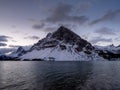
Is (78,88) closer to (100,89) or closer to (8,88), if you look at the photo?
(100,89)

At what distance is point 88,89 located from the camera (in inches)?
1833

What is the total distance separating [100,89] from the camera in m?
46.9

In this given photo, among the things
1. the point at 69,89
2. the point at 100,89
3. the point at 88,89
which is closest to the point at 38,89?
the point at 69,89

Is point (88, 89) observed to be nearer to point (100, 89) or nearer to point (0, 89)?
point (100, 89)

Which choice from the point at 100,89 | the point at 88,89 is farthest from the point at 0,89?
the point at 100,89

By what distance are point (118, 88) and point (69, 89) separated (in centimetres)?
1419

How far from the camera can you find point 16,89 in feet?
151

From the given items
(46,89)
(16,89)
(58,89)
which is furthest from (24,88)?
(58,89)

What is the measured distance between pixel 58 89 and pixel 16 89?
1173cm

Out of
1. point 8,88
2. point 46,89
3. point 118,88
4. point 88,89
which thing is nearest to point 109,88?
point 118,88

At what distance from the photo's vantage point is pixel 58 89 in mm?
46688

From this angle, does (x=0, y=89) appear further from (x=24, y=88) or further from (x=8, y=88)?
(x=24, y=88)

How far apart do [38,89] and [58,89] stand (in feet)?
18.4

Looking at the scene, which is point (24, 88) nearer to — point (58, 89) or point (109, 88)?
point (58, 89)
